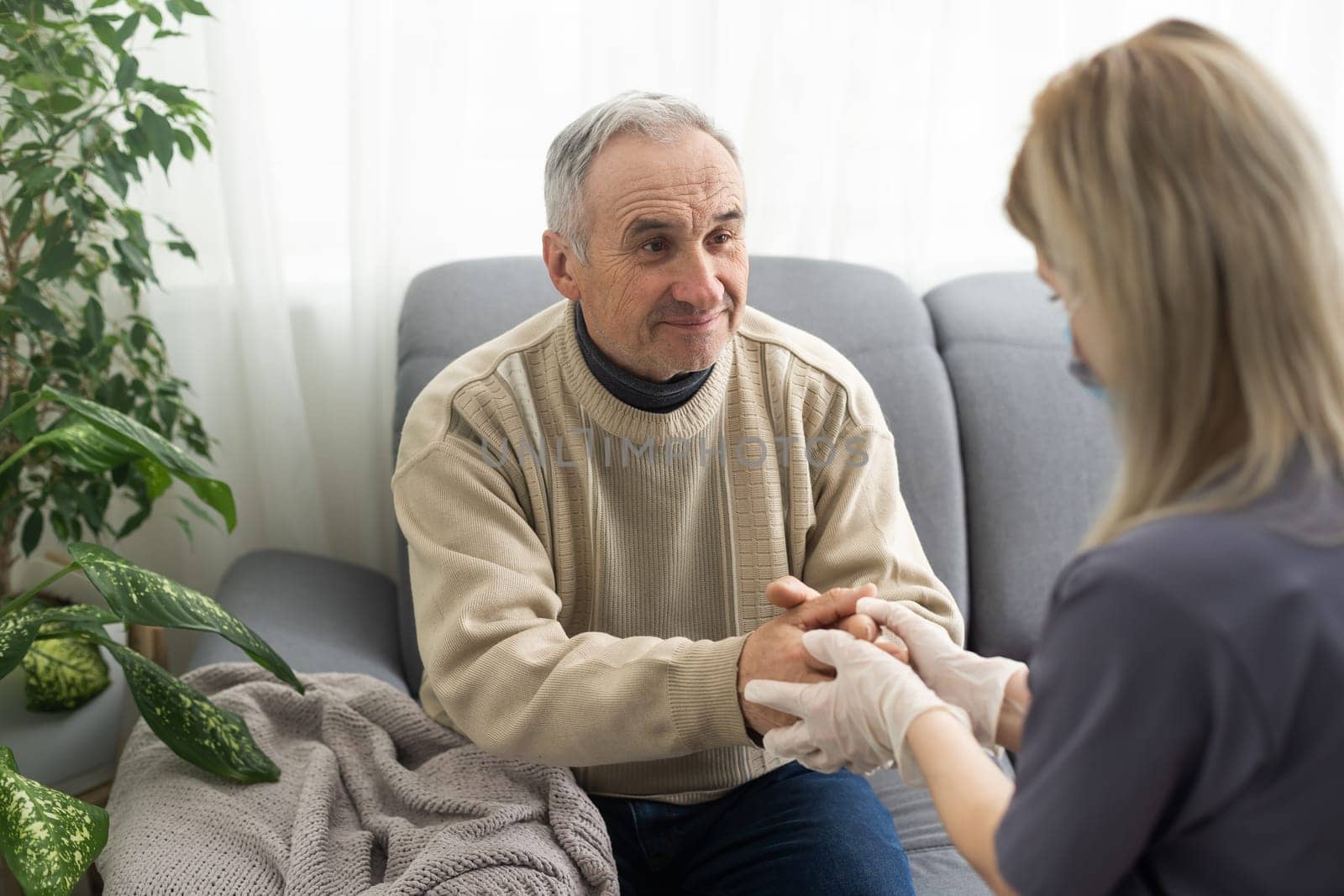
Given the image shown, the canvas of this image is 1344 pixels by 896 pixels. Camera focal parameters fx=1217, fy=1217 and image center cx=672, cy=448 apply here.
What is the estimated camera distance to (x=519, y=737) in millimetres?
1445

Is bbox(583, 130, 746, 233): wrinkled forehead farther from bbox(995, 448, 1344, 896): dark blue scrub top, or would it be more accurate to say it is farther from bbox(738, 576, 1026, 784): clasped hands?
bbox(995, 448, 1344, 896): dark blue scrub top

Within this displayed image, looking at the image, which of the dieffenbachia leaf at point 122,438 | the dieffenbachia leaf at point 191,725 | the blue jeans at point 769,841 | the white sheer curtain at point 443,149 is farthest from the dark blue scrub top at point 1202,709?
the white sheer curtain at point 443,149

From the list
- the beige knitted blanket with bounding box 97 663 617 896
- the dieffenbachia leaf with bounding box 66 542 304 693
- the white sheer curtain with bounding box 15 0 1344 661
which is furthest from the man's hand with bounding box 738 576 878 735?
the white sheer curtain with bounding box 15 0 1344 661

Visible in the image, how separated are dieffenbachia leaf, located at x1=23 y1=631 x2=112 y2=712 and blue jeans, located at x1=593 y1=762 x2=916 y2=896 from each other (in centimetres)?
83

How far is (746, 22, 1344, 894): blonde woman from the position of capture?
771 mm

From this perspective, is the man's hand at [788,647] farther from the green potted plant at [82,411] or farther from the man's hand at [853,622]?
the green potted plant at [82,411]

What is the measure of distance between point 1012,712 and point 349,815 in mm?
814

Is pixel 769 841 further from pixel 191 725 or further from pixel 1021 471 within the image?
pixel 1021 471

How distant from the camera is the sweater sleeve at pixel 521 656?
141 centimetres

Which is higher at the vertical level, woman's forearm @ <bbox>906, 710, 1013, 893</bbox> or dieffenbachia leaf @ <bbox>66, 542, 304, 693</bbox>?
woman's forearm @ <bbox>906, 710, 1013, 893</bbox>

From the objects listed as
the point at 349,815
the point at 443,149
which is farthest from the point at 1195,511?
the point at 443,149

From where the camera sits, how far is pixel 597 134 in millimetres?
1512

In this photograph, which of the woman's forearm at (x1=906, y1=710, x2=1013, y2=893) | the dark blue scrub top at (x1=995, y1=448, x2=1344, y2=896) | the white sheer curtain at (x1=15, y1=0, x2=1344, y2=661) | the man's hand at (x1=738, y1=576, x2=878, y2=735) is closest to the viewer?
the dark blue scrub top at (x1=995, y1=448, x2=1344, y2=896)

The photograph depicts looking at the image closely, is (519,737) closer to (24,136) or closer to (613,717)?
(613,717)
